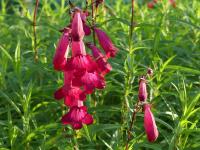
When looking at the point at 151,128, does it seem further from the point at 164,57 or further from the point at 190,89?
the point at 164,57

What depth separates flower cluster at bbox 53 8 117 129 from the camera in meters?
2.31

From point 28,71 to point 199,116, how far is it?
1370 mm

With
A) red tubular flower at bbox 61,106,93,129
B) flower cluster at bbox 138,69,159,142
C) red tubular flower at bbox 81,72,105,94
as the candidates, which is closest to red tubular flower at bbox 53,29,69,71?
red tubular flower at bbox 81,72,105,94

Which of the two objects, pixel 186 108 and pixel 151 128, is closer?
pixel 151 128

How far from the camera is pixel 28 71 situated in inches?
151

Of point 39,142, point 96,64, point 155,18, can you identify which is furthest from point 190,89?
point 155,18

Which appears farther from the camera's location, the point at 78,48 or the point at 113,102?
the point at 113,102

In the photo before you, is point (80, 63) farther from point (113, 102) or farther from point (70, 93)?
point (113, 102)

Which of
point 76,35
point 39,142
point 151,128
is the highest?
point 76,35

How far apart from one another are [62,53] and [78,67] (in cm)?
12

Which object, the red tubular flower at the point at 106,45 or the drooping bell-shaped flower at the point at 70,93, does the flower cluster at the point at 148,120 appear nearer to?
the red tubular flower at the point at 106,45

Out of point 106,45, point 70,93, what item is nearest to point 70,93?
point 70,93

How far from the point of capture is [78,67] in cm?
232

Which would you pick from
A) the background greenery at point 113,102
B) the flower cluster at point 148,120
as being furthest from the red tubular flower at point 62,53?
the background greenery at point 113,102
